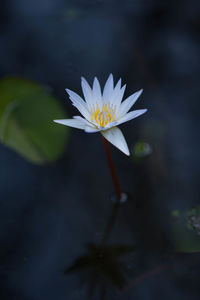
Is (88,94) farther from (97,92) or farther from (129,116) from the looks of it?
(129,116)

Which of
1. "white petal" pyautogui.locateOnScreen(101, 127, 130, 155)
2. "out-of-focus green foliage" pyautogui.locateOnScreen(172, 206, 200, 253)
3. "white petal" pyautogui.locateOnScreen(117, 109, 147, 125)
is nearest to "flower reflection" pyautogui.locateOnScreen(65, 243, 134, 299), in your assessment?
"out-of-focus green foliage" pyautogui.locateOnScreen(172, 206, 200, 253)

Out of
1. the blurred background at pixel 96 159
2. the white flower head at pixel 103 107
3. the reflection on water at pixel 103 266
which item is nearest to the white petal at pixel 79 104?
the white flower head at pixel 103 107

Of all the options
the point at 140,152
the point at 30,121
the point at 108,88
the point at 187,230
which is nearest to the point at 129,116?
the point at 108,88

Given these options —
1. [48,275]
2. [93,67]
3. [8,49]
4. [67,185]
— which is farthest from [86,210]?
[8,49]

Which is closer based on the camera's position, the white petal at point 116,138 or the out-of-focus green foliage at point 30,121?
the white petal at point 116,138

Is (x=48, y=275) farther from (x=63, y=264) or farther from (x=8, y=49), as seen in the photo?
(x=8, y=49)

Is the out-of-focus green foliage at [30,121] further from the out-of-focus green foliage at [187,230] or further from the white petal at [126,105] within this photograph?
the out-of-focus green foliage at [187,230]

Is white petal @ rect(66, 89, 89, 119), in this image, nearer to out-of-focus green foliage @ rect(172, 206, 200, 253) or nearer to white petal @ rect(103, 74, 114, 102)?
white petal @ rect(103, 74, 114, 102)

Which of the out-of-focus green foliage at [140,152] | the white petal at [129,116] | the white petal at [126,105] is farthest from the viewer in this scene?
the out-of-focus green foliage at [140,152]
